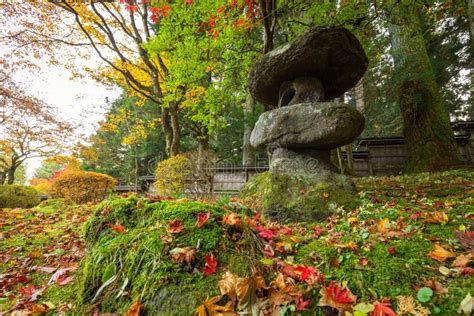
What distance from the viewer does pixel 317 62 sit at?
13.7 feet

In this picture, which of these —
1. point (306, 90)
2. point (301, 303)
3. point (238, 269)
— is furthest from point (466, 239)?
point (306, 90)

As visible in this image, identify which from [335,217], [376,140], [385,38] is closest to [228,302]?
[335,217]

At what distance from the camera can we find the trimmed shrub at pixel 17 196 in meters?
6.75

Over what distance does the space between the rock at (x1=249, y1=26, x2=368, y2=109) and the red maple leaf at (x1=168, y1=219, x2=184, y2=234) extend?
145 inches

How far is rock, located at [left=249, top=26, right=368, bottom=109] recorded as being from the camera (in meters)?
3.88

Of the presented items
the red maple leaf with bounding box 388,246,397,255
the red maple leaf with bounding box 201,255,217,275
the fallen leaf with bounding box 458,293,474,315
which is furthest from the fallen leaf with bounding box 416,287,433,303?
the red maple leaf with bounding box 201,255,217,275

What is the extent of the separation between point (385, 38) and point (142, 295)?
12302 mm

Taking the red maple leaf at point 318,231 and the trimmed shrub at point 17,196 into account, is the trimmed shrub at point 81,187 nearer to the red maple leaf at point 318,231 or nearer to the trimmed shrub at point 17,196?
the trimmed shrub at point 17,196

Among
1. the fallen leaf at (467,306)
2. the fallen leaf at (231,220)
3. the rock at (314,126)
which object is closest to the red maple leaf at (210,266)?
the fallen leaf at (231,220)

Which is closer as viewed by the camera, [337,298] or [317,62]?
[337,298]

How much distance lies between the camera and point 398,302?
1089mm

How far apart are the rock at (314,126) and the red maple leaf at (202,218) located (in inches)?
107

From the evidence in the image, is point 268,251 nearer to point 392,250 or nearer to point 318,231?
point 392,250

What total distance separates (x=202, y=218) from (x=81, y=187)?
799cm
